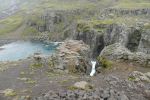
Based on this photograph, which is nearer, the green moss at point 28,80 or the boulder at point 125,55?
the green moss at point 28,80

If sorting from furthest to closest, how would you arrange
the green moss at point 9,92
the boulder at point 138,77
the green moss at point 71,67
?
the green moss at point 71,67 → the boulder at point 138,77 → the green moss at point 9,92

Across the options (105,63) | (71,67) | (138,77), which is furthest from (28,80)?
(138,77)

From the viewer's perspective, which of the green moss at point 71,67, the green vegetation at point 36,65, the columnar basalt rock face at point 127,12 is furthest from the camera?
the columnar basalt rock face at point 127,12

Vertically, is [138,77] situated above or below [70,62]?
above

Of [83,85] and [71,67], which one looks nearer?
[83,85]

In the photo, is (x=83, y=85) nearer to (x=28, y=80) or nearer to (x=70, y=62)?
(x=28, y=80)

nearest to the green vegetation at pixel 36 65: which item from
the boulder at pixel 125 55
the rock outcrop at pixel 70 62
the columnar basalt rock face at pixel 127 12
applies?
the rock outcrop at pixel 70 62

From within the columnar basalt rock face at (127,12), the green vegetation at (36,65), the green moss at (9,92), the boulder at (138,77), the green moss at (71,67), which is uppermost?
the boulder at (138,77)

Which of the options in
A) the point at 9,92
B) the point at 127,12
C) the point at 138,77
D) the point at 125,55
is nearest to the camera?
the point at 9,92

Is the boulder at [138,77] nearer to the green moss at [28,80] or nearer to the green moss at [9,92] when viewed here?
the green moss at [28,80]

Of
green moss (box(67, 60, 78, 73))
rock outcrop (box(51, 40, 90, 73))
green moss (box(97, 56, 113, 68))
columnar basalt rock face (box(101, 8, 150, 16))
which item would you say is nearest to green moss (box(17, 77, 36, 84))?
rock outcrop (box(51, 40, 90, 73))

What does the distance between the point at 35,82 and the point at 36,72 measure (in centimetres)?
725

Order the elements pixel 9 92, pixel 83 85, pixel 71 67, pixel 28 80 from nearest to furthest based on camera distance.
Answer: pixel 9 92 < pixel 83 85 < pixel 28 80 < pixel 71 67

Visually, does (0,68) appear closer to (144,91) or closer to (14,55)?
(144,91)
